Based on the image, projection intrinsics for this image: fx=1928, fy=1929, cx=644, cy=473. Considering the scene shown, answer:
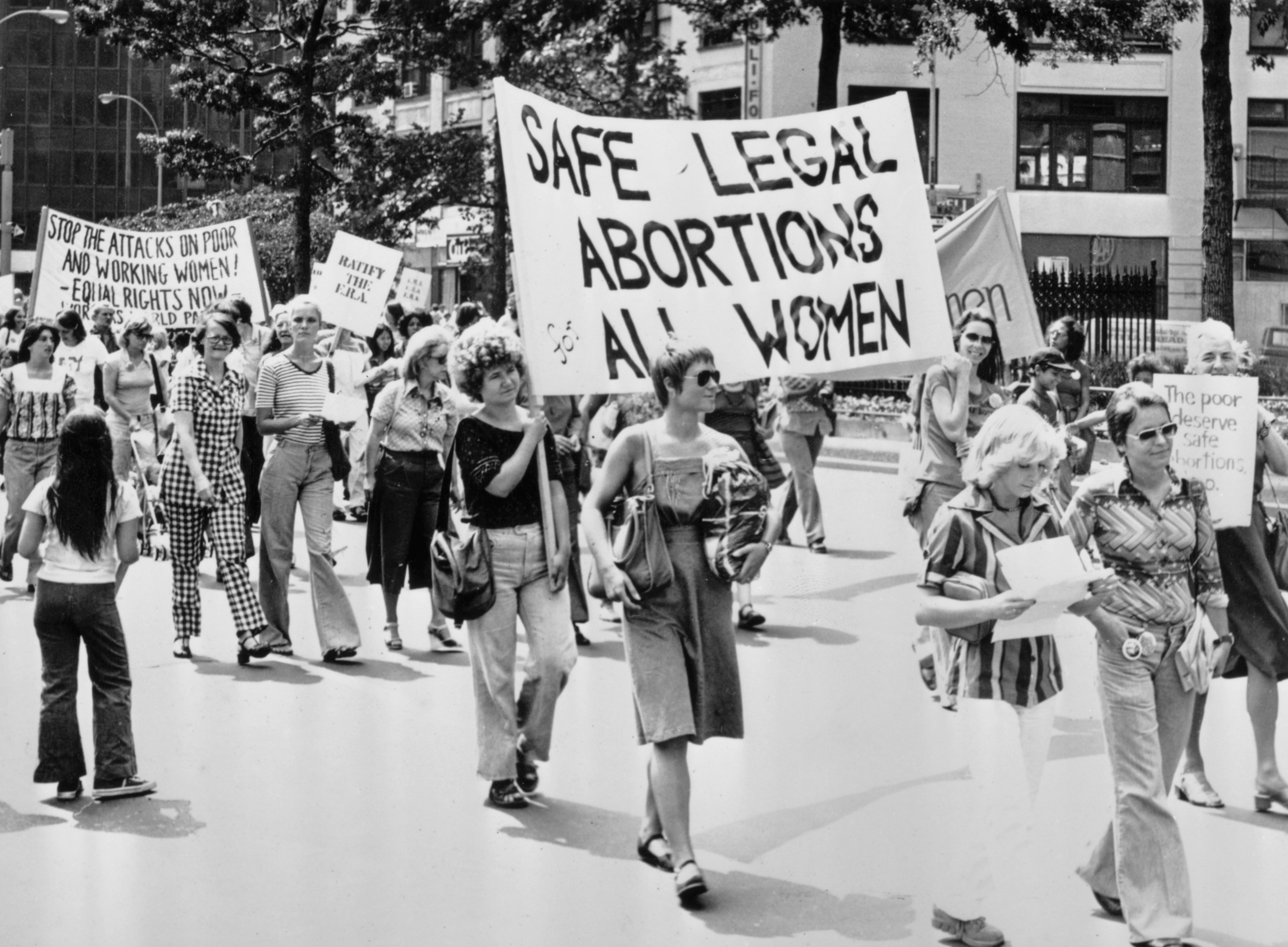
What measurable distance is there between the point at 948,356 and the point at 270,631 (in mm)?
3822

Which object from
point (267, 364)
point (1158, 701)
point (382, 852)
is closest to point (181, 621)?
point (267, 364)

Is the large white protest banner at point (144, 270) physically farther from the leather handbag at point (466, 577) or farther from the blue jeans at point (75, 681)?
the leather handbag at point (466, 577)

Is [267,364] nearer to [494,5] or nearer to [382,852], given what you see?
[382,852]

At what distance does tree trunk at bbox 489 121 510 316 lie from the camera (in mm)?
30625

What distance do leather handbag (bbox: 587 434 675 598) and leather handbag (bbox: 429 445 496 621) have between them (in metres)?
0.94

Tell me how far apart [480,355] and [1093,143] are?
37531 millimetres

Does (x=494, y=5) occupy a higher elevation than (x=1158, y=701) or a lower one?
higher

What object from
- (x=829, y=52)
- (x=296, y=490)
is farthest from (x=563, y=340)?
(x=829, y=52)

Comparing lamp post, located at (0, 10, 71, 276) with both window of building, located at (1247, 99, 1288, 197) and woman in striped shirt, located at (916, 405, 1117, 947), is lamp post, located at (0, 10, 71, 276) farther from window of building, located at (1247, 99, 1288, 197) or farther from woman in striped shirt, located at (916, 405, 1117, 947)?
woman in striped shirt, located at (916, 405, 1117, 947)

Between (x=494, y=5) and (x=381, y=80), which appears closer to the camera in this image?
(x=494, y=5)

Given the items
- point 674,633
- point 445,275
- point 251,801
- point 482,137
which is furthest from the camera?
point 445,275

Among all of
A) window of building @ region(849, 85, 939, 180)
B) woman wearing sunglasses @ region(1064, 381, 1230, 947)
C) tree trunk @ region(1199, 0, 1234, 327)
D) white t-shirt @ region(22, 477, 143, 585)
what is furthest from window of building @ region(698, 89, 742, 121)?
woman wearing sunglasses @ region(1064, 381, 1230, 947)

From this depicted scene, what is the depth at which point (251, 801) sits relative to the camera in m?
7.12

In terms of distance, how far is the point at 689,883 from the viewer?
228 inches
